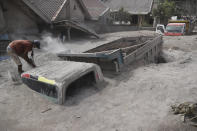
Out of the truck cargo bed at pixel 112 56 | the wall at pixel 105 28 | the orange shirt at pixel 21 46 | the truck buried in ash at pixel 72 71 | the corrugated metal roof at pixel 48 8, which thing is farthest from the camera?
the wall at pixel 105 28

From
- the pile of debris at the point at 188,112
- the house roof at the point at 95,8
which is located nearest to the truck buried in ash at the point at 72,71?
the pile of debris at the point at 188,112

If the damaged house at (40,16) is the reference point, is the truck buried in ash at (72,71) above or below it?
below

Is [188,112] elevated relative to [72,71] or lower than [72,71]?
lower

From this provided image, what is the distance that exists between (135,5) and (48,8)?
17325mm

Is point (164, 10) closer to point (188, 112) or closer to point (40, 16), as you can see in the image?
point (40, 16)

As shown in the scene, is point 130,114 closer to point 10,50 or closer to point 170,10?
point 10,50

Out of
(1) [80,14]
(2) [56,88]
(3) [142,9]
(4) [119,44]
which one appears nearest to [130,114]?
(2) [56,88]

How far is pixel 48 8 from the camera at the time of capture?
1440cm

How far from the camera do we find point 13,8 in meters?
12.2

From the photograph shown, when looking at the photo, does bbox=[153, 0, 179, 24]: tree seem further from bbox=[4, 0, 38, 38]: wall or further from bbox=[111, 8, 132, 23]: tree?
bbox=[4, 0, 38, 38]: wall

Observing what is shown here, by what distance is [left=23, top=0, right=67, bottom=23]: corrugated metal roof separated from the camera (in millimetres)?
13016

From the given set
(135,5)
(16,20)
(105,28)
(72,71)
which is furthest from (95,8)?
(72,71)

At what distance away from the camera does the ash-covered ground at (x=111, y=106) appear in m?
3.15

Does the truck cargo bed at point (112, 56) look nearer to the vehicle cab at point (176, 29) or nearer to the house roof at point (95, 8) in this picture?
the vehicle cab at point (176, 29)
